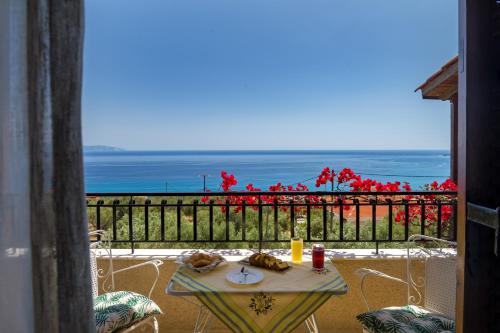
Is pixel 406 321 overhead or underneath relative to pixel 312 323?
overhead

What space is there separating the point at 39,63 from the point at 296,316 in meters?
1.53

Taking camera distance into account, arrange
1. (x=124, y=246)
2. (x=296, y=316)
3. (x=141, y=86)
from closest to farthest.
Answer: (x=296, y=316)
(x=124, y=246)
(x=141, y=86)

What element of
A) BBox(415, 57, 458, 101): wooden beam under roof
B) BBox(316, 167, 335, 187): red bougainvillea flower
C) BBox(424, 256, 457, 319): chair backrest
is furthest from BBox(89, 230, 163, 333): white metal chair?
BBox(415, 57, 458, 101): wooden beam under roof

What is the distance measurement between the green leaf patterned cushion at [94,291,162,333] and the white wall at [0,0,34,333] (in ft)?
4.14

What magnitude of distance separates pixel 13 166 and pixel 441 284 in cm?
246

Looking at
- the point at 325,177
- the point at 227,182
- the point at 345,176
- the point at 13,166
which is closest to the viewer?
the point at 13,166

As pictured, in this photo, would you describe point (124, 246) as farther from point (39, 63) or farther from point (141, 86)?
point (141, 86)

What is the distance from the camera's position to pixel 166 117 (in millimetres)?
28875

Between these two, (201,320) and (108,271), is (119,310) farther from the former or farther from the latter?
(108,271)

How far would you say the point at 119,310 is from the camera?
1.83m

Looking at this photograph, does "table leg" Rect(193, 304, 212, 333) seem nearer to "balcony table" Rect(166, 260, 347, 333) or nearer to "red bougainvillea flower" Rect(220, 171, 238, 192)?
"balcony table" Rect(166, 260, 347, 333)

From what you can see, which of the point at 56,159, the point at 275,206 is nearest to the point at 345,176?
the point at 275,206

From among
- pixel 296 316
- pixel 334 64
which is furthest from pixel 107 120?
pixel 296 316

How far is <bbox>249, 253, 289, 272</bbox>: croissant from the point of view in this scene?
1772 millimetres
